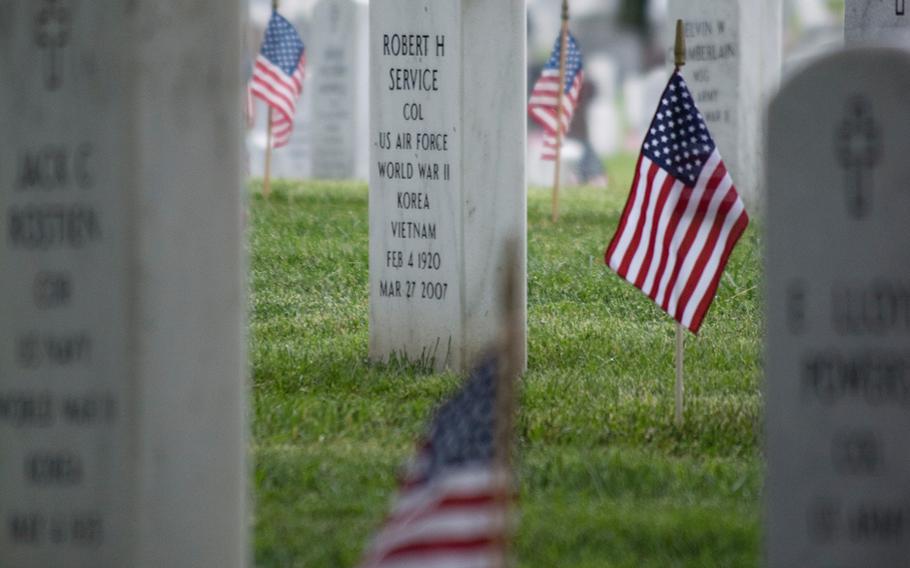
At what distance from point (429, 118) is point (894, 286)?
5.00 m

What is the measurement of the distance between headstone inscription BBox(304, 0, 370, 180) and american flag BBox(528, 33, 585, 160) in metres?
5.52

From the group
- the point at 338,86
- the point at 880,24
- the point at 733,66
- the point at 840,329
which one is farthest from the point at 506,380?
the point at 338,86

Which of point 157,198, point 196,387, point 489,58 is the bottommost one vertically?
point 196,387

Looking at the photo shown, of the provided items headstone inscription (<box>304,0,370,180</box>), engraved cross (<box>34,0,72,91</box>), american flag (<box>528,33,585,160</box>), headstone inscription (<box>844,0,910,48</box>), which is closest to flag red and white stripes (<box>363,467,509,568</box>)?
engraved cross (<box>34,0,72,91</box>)

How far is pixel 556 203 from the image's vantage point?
598 inches

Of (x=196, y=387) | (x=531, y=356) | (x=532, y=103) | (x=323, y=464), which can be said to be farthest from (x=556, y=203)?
(x=196, y=387)

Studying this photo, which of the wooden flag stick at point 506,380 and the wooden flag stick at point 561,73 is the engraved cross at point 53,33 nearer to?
the wooden flag stick at point 506,380

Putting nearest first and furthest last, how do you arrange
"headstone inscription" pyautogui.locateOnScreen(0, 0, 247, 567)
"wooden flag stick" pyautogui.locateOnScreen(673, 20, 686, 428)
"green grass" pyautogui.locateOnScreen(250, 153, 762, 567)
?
"headstone inscription" pyautogui.locateOnScreen(0, 0, 247, 567), "green grass" pyautogui.locateOnScreen(250, 153, 762, 567), "wooden flag stick" pyautogui.locateOnScreen(673, 20, 686, 428)

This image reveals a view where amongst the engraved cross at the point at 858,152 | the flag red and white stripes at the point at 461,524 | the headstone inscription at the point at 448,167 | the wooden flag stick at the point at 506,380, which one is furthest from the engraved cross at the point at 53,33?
the headstone inscription at the point at 448,167

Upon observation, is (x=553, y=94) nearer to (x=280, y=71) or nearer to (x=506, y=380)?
(x=280, y=71)

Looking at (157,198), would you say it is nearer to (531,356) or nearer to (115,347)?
(115,347)

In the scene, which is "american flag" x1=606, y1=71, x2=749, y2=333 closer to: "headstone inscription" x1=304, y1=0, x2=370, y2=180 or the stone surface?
the stone surface

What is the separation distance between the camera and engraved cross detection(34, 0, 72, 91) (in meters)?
5.17

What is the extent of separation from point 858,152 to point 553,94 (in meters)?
11.9
